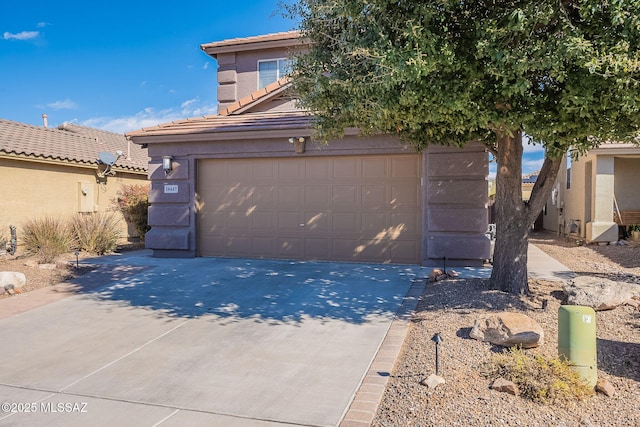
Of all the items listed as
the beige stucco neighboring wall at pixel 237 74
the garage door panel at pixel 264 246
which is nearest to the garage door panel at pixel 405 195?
the garage door panel at pixel 264 246

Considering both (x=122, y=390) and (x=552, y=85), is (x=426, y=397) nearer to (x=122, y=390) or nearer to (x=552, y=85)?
(x=122, y=390)

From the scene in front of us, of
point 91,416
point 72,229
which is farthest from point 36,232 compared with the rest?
point 91,416

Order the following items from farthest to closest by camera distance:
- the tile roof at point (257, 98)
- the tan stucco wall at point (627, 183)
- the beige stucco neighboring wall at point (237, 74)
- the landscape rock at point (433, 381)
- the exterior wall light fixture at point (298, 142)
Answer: the tan stucco wall at point (627, 183)
the beige stucco neighboring wall at point (237, 74)
the tile roof at point (257, 98)
the exterior wall light fixture at point (298, 142)
the landscape rock at point (433, 381)

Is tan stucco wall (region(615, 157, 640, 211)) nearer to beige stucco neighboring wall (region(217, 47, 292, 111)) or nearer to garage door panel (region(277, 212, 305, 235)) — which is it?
garage door panel (region(277, 212, 305, 235))

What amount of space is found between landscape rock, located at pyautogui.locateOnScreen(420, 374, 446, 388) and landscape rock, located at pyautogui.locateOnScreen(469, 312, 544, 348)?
3.14 ft

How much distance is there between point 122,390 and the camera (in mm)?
4293

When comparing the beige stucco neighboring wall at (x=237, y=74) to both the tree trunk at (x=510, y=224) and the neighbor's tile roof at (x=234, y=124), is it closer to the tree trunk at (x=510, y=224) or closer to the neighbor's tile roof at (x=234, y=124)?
the neighbor's tile roof at (x=234, y=124)

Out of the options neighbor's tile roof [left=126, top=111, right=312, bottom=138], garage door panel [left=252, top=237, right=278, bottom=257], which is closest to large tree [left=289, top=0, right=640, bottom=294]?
neighbor's tile roof [left=126, top=111, right=312, bottom=138]

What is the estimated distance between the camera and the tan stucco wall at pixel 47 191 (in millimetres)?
12680

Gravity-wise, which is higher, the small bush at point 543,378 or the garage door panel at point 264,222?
the garage door panel at point 264,222

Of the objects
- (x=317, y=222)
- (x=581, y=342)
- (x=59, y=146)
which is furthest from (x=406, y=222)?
(x=59, y=146)

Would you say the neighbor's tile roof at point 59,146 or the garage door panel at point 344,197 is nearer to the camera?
the garage door panel at point 344,197

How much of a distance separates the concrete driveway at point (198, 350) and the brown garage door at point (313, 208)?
161 cm

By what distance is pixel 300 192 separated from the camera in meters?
10.9
